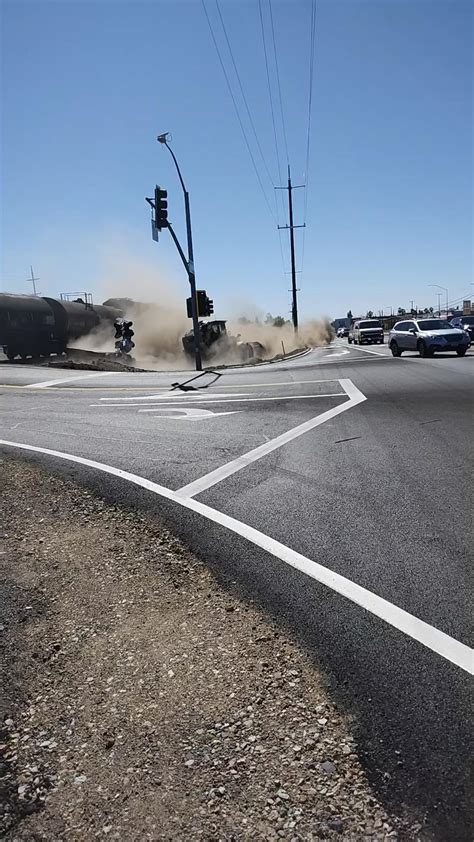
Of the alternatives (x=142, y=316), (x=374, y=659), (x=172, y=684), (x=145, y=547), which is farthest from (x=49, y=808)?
(x=142, y=316)

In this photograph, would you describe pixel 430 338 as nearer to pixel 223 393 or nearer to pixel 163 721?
pixel 223 393

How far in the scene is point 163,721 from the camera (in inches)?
107

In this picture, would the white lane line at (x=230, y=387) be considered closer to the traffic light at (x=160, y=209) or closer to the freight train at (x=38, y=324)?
the traffic light at (x=160, y=209)

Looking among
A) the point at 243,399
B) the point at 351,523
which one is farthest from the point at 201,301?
the point at 351,523

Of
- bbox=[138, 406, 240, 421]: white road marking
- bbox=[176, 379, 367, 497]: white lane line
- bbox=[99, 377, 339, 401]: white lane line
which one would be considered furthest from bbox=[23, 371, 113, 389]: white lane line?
bbox=[176, 379, 367, 497]: white lane line

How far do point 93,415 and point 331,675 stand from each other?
10.2 metres

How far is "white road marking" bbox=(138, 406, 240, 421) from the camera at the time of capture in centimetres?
1185

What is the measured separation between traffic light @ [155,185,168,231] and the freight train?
10.9 m

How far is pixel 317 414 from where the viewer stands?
11570 millimetres

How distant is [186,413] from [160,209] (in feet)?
42.1

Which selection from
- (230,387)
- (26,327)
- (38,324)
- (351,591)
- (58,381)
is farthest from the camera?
(38,324)

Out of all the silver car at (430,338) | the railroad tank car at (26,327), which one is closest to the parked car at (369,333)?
the silver car at (430,338)

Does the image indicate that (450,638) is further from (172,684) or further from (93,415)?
(93,415)

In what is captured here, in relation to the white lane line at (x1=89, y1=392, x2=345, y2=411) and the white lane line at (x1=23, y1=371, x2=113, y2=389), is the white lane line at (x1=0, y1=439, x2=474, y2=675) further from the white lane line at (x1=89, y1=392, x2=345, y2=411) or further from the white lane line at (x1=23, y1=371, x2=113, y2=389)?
the white lane line at (x1=23, y1=371, x2=113, y2=389)
